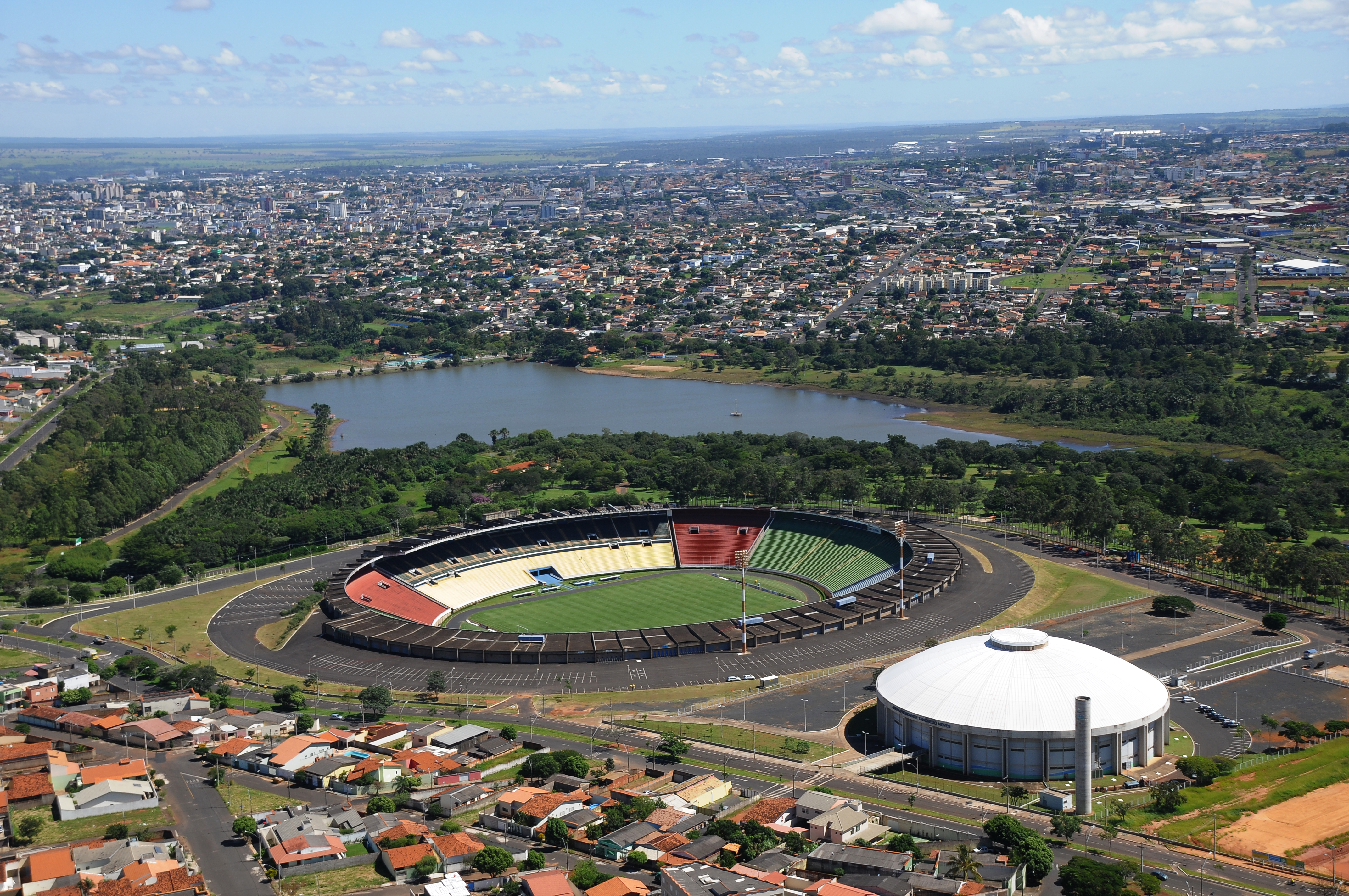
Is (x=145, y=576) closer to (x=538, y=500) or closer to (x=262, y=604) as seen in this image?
(x=262, y=604)

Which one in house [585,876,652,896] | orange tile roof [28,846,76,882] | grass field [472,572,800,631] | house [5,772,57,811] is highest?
orange tile roof [28,846,76,882]

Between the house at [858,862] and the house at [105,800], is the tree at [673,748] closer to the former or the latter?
the house at [858,862]

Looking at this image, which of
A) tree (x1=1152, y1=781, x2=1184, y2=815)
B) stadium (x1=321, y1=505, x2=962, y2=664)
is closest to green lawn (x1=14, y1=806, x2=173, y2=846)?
stadium (x1=321, y1=505, x2=962, y2=664)

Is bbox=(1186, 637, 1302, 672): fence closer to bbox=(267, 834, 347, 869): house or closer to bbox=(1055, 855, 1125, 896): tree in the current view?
bbox=(1055, 855, 1125, 896): tree

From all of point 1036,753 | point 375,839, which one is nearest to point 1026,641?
point 1036,753

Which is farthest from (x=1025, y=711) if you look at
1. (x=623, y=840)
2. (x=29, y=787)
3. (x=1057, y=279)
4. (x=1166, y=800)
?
(x=1057, y=279)

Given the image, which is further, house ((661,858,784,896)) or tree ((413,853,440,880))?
tree ((413,853,440,880))

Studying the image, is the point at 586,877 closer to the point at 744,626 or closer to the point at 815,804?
the point at 815,804

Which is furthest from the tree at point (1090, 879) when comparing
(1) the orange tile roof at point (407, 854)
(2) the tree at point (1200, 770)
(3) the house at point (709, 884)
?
(1) the orange tile roof at point (407, 854)
